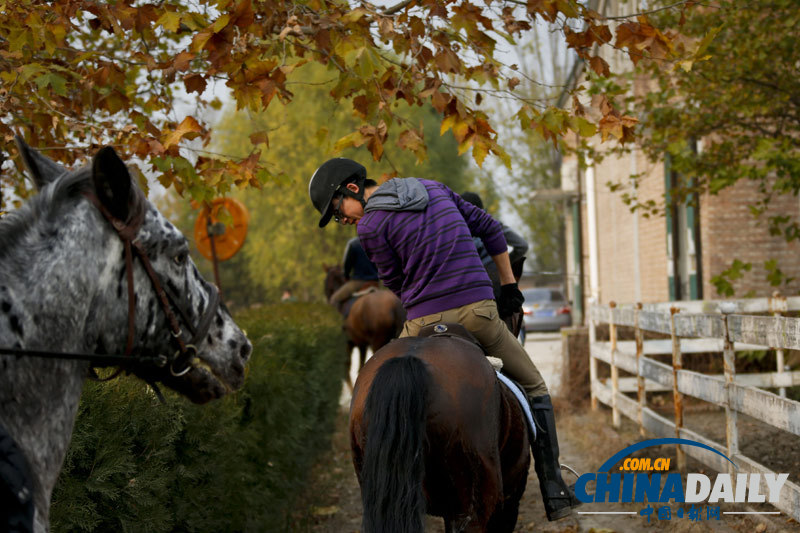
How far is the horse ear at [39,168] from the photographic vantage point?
2.44 meters

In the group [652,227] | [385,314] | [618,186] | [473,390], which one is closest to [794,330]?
[473,390]

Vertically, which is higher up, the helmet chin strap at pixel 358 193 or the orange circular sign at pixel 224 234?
the orange circular sign at pixel 224 234

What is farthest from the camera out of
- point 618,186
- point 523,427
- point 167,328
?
point 618,186

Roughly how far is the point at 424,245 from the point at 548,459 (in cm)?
151

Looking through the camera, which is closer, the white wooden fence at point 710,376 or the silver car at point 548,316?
the white wooden fence at point 710,376

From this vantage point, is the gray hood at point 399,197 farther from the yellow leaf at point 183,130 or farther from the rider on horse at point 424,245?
the yellow leaf at point 183,130

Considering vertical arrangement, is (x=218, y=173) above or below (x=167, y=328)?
above

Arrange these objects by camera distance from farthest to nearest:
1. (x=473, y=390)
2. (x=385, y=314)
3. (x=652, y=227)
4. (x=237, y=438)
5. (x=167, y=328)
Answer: (x=652, y=227), (x=385, y=314), (x=237, y=438), (x=473, y=390), (x=167, y=328)

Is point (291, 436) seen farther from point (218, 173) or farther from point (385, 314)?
point (385, 314)

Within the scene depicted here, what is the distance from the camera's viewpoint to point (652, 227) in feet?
56.2

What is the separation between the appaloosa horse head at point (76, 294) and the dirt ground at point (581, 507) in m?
4.09

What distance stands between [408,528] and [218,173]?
2724 millimetres

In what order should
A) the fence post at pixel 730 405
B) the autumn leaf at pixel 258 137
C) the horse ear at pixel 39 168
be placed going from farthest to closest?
1. the fence post at pixel 730 405
2. the autumn leaf at pixel 258 137
3. the horse ear at pixel 39 168

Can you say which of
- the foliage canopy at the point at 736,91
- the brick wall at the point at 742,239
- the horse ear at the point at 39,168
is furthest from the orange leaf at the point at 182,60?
the brick wall at the point at 742,239
